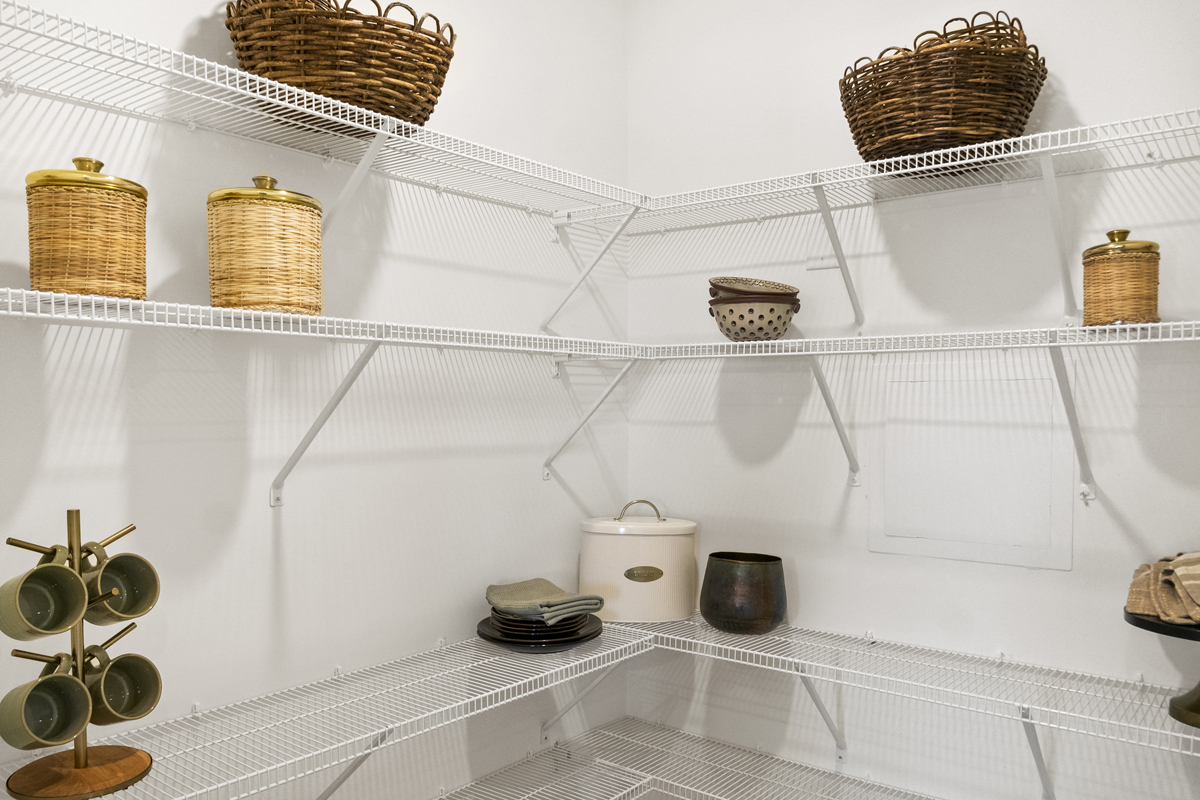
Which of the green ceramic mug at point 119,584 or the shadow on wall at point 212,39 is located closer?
the green ceramic mug at point 119,584

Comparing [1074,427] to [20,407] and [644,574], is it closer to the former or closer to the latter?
[644,574]

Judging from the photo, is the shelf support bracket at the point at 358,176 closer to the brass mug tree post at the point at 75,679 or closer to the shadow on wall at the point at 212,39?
the shadow on wall at the point at 212,39

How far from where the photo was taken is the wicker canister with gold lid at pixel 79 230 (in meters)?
1.06

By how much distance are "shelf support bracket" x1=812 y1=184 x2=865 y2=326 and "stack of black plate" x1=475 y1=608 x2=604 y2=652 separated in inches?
36.1

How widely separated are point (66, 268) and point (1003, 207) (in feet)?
5.43

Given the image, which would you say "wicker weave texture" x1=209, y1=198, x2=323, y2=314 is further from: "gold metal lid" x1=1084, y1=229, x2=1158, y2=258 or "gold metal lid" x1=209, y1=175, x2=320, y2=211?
"gold metal lid" x1=1084, y1=229, x2=1158, y2=258

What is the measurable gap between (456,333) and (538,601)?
60 centimetres

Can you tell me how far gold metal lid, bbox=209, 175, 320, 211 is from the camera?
1.23m

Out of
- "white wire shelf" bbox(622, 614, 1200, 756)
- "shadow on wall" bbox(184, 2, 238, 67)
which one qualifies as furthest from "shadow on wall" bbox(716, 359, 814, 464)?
"shadow on wall" bbox(184, 2, 238, 67)

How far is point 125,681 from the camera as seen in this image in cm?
109

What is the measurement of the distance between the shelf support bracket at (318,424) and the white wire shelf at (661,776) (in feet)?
2.58

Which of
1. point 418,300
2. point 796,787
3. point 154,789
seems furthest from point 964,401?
point 154,789

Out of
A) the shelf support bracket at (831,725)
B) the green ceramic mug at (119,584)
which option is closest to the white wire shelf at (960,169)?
the shelf support bracket at (831,725)

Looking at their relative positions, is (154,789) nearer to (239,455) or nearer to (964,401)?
(239,455)
